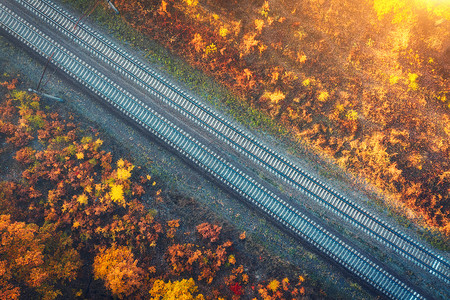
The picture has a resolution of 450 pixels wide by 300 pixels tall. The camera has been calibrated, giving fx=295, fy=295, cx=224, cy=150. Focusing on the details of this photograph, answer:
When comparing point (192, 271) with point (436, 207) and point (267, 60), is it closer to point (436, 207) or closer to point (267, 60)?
point (267, 60)

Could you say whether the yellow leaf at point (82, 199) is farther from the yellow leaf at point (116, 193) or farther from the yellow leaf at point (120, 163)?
the yellow leaf at point (120, 163)

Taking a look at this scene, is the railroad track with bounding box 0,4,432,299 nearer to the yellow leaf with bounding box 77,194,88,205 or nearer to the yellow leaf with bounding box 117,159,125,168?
the yellow leaf with bounding box 117,159,125,168

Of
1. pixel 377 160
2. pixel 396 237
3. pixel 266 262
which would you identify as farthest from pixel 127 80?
pixel 396 237

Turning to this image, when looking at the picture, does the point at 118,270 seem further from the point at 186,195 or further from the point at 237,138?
the point at 237,138

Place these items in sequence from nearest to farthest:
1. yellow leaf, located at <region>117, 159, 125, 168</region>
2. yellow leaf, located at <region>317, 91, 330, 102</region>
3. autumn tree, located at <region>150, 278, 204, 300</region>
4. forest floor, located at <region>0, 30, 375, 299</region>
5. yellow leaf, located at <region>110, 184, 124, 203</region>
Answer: autumn tree, located at <region>150, 278, 204, 300</region> < yellow leaf, located at <region>110, 184, 124, 203</region> < forest floor, located at <region>0, 30, 375, 299</region> < yellow leaf, located at <region>117, 159, 125, 168</region> < yellow leaf, located at <region>317, 91, 330, 102</region>

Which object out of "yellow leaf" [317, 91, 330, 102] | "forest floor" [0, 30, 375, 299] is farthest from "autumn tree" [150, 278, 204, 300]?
"yellow leaf" [317, 91, 330, 102]

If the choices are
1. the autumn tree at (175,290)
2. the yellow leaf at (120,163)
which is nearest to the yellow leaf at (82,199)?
the yellow leaf at (120,163)

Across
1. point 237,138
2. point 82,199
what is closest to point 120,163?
point 82,199
